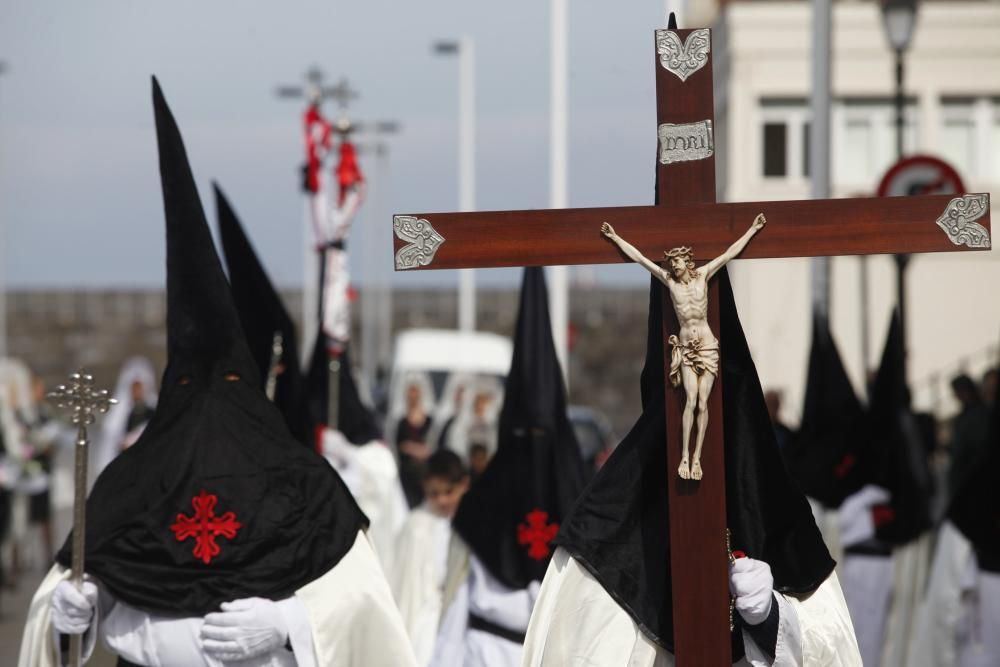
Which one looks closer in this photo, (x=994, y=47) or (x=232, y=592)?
(x=232, y=592)

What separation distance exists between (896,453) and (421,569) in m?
3.16

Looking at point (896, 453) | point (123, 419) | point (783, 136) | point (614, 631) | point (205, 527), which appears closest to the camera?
point (614, 631)

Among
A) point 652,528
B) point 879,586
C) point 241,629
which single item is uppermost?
point 652,528

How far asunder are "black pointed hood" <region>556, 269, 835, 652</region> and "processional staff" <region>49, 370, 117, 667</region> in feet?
4.99

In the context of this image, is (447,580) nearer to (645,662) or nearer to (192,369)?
(192,369)

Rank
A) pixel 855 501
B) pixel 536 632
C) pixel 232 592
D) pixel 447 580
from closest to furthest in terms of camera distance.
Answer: pixel 536 632
pixel 232 592
pixel 447 580
pixel 855 501

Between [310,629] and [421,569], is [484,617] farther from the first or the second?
[310,629]

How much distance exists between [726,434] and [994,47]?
90.0ft

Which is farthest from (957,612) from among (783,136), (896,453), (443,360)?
(783,136)

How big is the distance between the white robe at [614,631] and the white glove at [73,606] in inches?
55.0

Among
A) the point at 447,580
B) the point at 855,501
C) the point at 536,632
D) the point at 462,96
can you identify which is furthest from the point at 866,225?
the point at 462,96

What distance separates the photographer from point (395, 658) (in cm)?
639

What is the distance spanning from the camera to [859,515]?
38.2ft

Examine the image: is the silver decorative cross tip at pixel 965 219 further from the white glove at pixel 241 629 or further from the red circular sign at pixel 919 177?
the red circular sign at pixel 919 177
